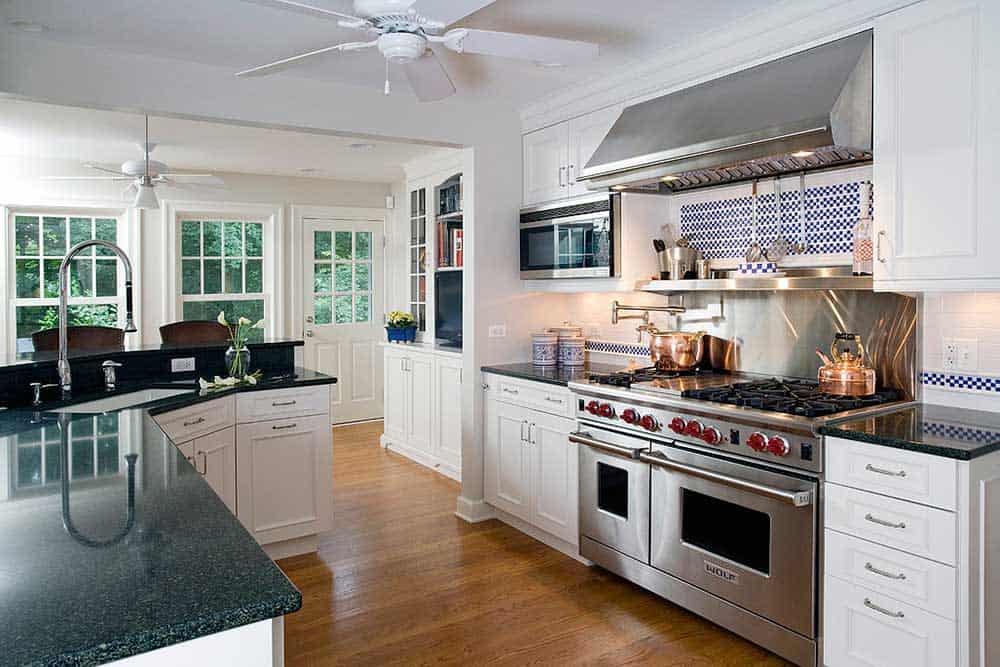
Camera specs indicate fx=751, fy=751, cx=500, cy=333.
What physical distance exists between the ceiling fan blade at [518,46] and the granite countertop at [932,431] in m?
1.48

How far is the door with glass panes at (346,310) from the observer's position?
739 centimetres

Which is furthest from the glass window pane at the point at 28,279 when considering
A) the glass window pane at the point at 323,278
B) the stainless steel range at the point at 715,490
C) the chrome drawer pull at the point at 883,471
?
the chrome drawer pull at the point at 883,471

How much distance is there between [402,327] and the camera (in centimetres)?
617

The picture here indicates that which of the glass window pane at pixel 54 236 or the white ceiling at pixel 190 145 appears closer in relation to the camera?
the white ceiling at pixel 190 145

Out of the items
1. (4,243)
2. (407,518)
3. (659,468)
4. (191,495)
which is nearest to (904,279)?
(659,468)

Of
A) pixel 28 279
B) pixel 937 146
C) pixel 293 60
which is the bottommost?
pixel 28 279

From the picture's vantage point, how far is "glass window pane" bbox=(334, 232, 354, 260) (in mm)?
7531

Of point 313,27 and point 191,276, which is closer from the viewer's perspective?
point 313,27

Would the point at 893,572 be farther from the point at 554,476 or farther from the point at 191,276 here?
the point at 191,276

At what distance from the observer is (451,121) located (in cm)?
424

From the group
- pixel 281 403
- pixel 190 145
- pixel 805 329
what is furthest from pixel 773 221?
pixel 190 145

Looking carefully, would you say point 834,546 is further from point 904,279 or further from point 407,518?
point 407,518

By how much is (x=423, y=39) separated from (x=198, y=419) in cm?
190

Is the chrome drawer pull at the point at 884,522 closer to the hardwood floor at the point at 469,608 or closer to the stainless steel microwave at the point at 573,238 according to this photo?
the hardwood floor at the point at 469,608
